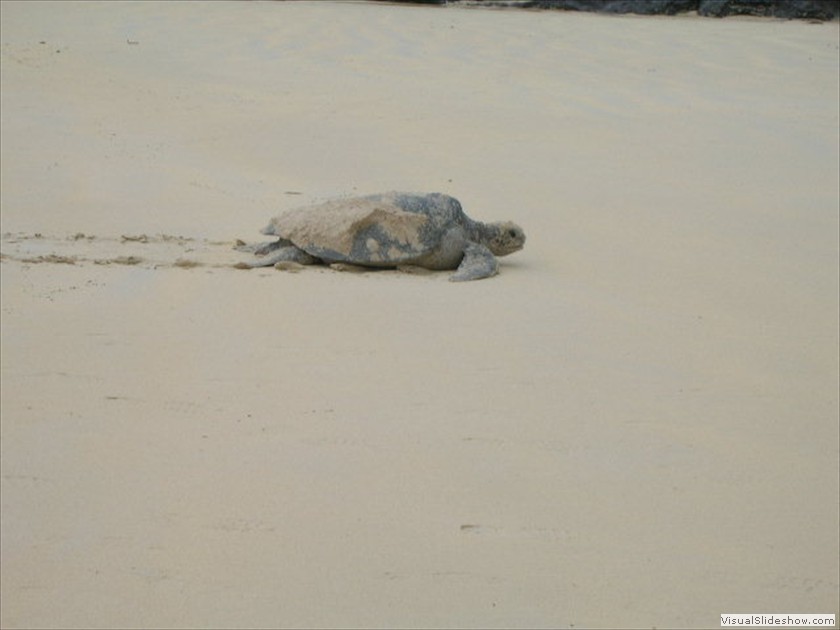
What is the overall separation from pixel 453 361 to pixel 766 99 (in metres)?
7.84

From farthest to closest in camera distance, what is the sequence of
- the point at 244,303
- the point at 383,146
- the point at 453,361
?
the point at 383,146, the point at 244,303, the point at 453,361

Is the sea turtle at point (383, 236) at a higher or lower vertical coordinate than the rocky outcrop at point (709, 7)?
lower

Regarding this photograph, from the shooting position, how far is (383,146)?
866 cm

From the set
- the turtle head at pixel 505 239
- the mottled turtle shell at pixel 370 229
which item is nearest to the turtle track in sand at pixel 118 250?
the mottled turtle shell at pixel 370 229

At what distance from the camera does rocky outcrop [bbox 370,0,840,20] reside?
1670 cm

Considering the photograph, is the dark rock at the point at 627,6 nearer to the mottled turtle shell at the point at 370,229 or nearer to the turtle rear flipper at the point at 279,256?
the mottled turtle shell at the point at 370,229

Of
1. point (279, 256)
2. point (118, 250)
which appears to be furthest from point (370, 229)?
point (118, 250)

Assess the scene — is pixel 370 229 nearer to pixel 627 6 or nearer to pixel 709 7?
pixel 627 6

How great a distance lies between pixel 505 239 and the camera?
232 inches

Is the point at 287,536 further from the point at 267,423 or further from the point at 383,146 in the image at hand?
the point at 383,146

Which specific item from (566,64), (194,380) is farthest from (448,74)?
(194,380)

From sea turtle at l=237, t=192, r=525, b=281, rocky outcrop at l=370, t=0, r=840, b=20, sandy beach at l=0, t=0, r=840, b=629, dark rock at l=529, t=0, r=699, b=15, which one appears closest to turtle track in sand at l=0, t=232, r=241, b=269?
sandy beach at l=0, t=0, r=840, b=629

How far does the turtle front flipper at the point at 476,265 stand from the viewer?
5445 mm

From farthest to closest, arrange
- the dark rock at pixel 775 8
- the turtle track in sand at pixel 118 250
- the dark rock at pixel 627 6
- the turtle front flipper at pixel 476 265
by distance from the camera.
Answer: the dark rock at pixel 627 6 < the dark rock at pixel 775 8 < the turtle front flipper at pixel 476 265 < the turtle track in sand at pixel 118 250
